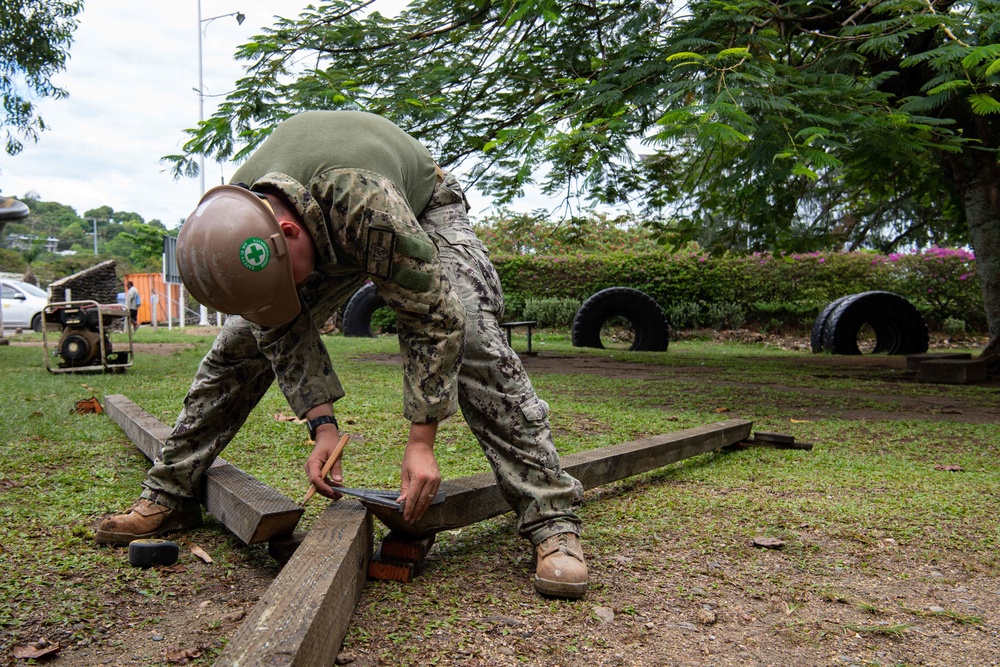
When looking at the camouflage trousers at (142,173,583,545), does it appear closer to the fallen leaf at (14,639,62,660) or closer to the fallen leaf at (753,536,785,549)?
the fallen leaf at (753,536,785,549)

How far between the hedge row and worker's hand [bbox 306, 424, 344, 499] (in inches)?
574

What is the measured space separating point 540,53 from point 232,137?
3.07 meters

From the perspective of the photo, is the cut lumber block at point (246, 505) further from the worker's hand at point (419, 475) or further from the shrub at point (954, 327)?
the shrub at point (954, 327)

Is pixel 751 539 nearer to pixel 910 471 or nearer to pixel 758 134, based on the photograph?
pixel 910 471

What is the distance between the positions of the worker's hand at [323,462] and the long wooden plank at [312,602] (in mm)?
90

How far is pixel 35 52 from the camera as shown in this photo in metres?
10.9

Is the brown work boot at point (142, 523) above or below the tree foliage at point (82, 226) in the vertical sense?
below

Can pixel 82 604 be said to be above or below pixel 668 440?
below

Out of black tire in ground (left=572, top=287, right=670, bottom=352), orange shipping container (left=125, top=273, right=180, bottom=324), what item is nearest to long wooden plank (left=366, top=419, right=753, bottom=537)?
black tire in ground (left=572, top=287, right=670, bottom=352)

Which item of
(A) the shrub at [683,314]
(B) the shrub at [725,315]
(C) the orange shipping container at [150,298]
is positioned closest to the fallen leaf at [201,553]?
(A) the shrub at [683,314]

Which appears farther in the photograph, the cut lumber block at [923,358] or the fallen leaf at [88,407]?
the cut lumber block at [923,358]

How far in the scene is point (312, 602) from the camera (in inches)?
64.6

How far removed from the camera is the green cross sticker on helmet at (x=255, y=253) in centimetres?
191

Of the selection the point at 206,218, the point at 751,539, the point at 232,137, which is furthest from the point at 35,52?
the point at 751,539
